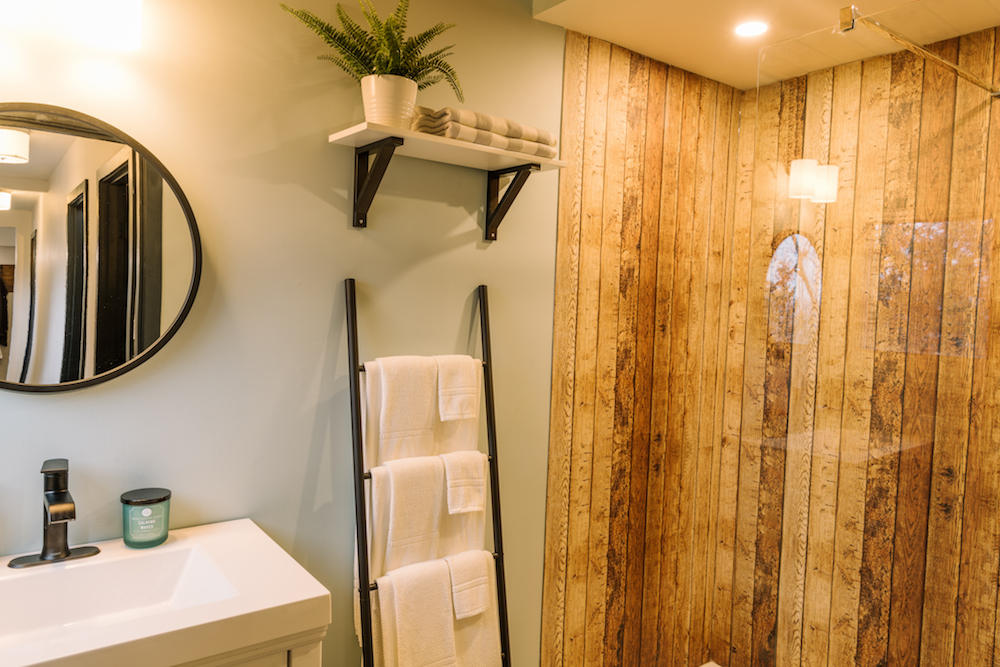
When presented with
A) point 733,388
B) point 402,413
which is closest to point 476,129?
point 402,413

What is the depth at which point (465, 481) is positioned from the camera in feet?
6.12

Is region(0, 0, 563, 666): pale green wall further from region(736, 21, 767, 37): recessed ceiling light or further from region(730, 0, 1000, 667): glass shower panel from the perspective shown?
region(730, 0, 1000, 667): glass shower panel

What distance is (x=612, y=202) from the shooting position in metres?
2.36

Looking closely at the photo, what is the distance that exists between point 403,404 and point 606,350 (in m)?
0.82

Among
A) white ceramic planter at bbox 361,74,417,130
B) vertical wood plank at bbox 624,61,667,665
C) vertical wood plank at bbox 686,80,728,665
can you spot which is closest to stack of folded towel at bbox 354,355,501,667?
white ceramic planter at bbox 361,74,417,130

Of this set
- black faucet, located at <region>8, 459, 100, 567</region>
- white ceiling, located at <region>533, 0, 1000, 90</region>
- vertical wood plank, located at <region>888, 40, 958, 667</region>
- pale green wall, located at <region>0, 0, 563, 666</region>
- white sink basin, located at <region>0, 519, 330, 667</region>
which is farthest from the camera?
white ceiling, located at <region>533, 0, 1000, 90</region>

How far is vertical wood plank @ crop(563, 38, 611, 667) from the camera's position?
229 centimetres

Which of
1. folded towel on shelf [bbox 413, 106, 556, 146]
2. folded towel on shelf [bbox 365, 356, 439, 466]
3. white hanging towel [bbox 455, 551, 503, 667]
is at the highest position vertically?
folded towel on shelf [bbox 413, 106, 556, 146]

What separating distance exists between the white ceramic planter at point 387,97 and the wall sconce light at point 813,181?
104 centimetres

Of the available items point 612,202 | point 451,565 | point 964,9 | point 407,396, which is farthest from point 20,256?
point 964,9

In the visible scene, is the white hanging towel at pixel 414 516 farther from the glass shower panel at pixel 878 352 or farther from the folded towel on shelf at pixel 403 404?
the glass shower panel at pixel 878 352

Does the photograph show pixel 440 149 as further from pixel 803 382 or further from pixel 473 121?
pixel 803 382

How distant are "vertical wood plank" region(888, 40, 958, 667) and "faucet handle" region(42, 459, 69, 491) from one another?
1.87 meters

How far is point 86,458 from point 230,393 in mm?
310
